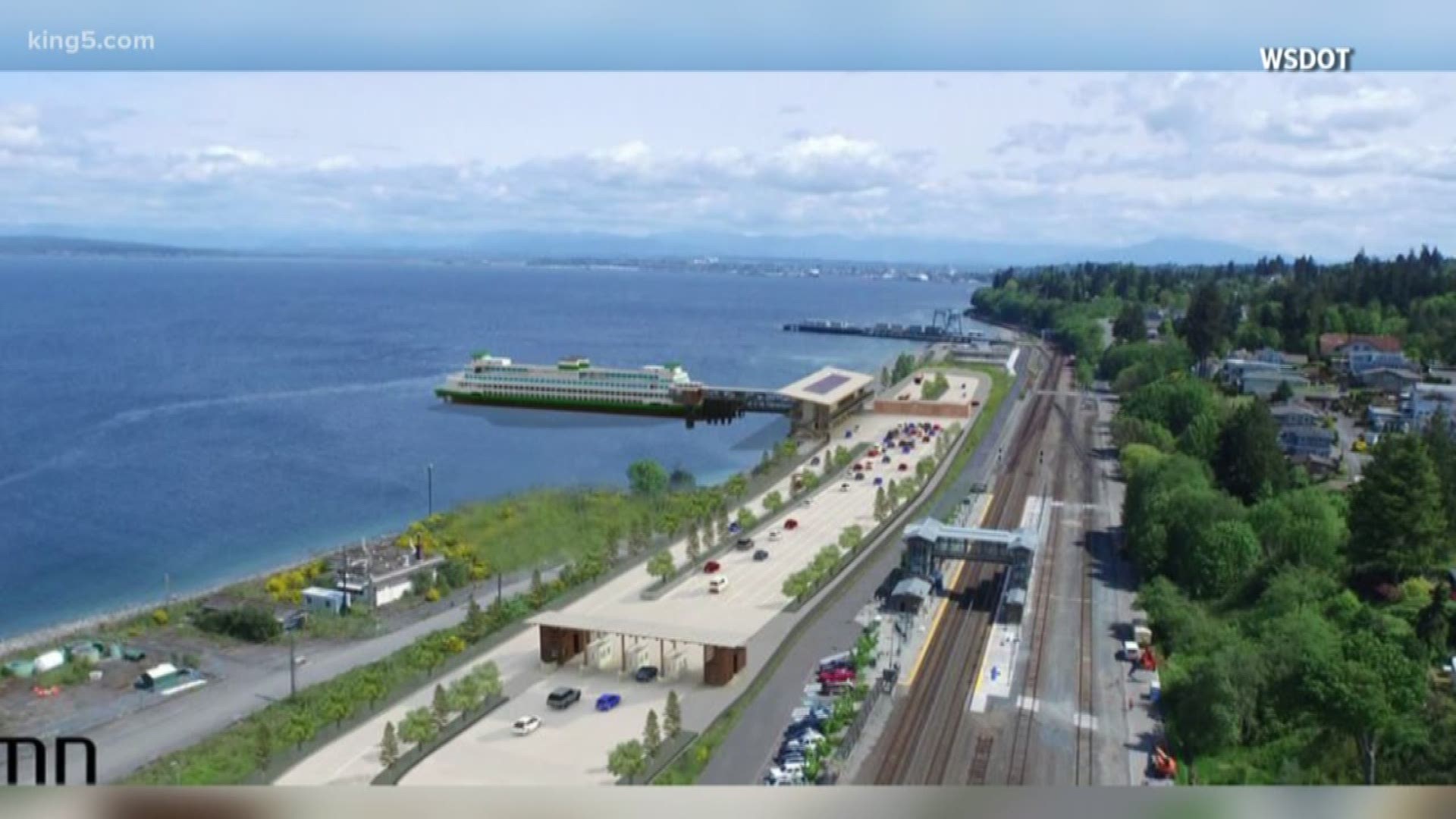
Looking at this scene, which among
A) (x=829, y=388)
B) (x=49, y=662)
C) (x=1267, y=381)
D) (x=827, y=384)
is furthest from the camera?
(x=827, y=384)

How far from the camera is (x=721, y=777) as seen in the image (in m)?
2.47

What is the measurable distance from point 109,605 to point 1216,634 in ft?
14.2

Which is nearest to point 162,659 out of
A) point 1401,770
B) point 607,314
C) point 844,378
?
point 1401,770

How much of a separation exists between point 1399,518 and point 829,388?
506cm

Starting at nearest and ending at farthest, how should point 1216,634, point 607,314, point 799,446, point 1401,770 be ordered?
point 1401,770 → point 1216,634 → point 799,446 → point 607,314

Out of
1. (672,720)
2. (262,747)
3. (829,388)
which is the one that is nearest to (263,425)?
→ (829,388)

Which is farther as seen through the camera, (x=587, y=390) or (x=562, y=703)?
(x=587, y=390)

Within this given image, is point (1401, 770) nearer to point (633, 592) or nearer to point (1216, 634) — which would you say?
point (1216, 634)

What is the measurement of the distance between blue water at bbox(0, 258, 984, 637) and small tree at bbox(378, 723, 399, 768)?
8.63ft

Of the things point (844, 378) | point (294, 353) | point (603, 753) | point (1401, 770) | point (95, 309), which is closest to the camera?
point (1401, 770)

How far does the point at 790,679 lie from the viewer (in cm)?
305

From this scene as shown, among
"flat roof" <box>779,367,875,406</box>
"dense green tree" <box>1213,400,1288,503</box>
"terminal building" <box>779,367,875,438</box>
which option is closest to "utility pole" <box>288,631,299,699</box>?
"dense green tree" <box>1213,400,1288,503</box>

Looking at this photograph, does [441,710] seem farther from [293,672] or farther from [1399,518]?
[1399,518]

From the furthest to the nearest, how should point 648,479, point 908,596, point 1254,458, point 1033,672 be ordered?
point 648,479 < point 1254,458 < point 908,596 < point 1033,672
